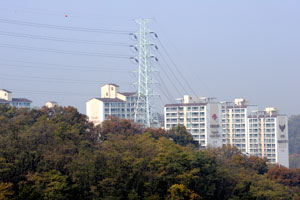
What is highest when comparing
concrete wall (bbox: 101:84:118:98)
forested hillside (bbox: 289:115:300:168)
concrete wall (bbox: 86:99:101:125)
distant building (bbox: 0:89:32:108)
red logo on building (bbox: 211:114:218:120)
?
concrete wall (bbox: 101:84:118:98)

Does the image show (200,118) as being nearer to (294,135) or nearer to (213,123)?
(213,123)

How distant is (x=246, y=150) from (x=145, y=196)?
3276 centimetres

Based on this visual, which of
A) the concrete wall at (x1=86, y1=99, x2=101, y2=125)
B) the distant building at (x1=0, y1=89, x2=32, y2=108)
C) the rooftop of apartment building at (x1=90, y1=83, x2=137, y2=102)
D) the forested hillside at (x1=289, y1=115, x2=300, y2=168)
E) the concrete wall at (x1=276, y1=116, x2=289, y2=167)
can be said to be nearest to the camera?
the distant building at (x1=0, y1=89, x2=32, y2=108)

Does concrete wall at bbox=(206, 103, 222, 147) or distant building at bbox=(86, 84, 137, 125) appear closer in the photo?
distant building at bbox=(86, 84, 137, 125)

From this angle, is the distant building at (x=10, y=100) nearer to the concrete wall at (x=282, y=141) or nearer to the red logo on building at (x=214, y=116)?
the red logo on building at (x=214, y=116)

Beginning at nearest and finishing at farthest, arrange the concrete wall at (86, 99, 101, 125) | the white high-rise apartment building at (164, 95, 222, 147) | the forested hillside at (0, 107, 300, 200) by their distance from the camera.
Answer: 1. the forested hillside at (0, 107, 300, 200)
2. the concrete wall at (86, 99, 101, 125)
3. the white high-rise apartment building at (164, 95, 222, 147)

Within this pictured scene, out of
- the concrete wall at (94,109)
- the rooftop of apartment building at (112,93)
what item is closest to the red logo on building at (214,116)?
the rooftop of apartment building at (112,93)

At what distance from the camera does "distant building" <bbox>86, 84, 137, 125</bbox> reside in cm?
3872

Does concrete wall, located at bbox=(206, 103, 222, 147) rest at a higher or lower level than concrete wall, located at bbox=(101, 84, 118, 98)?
lower

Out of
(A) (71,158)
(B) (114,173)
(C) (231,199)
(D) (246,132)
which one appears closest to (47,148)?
(A) (71,158)

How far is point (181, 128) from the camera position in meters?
27.5

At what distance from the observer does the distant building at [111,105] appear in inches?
1524

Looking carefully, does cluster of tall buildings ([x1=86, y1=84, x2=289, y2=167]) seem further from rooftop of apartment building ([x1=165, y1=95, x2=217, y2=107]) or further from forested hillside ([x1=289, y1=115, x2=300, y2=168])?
forested hillside ([x1=289, y1=115, x2=300, y2=168])

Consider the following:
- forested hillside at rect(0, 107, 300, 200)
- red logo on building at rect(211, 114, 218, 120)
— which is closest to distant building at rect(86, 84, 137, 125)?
red logo on building at rect(211, 114, 218, 120)
